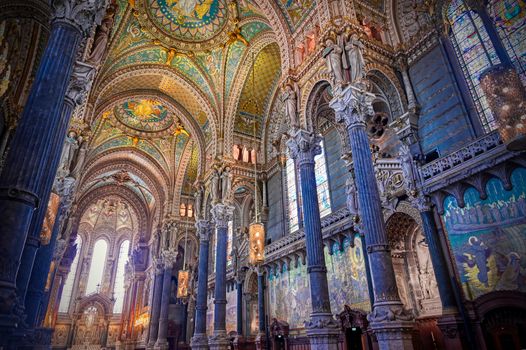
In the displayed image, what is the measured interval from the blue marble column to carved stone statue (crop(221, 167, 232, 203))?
223cm

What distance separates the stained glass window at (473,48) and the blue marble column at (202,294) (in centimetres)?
1229

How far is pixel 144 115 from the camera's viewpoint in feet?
68.7

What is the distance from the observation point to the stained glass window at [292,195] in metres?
15.0

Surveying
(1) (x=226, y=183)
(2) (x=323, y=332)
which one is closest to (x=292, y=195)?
(1) (x=226, y=183)

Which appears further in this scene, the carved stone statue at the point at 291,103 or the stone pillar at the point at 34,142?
the carved stone statue at the point at 291,103

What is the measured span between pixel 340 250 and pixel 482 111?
5994 mm

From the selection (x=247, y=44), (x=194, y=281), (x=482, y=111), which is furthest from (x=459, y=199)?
(x=194, y=281)

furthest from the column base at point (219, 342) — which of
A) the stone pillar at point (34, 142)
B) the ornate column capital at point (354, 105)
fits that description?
the stone pillar at point (34, 142)

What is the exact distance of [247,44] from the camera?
50.0 ft

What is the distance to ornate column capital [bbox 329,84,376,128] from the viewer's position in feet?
27.2

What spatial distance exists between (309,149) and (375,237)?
3.78 meters

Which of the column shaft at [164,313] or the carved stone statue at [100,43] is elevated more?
the carved stone statue at [100,43]

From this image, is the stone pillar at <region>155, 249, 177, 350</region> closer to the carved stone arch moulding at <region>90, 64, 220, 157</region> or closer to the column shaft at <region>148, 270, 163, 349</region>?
the column shaft at <region>148, 270, 163, 349</region>

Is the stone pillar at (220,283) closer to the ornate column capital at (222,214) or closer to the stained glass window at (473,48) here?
the ornate column capital at (222,214)
